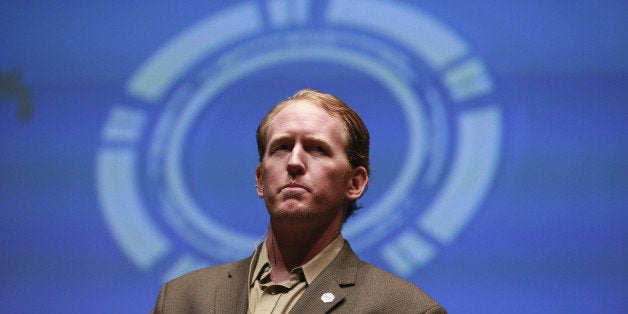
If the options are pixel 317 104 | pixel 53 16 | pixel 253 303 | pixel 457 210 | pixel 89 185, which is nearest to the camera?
pixel 253 303

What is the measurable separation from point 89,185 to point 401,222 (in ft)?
5.12

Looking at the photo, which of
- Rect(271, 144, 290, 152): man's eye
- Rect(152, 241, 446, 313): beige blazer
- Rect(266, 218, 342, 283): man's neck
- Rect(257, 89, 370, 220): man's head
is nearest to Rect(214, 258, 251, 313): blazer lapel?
Rect(152, 241, 446, 313): beige blazer

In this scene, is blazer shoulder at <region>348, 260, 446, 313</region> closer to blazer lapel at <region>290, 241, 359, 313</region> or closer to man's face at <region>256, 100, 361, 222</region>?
blazer lapel at <region>290, 241, 359, 313</region>

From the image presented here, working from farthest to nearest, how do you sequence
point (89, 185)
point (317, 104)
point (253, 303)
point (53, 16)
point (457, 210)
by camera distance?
1. point (53, 16)
2. point (89, 185)
3. point (457, 210)
4. point (317, 104)
5. point (253, 303)

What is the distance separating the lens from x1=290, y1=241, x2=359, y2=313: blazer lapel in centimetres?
278

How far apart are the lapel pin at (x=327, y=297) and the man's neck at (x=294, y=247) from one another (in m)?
0.21

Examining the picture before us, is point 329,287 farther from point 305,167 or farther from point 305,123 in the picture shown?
point 305,123

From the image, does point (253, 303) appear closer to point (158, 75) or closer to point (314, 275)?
point (314, 275)

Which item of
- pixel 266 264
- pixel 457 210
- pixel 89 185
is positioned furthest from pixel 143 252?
pixel 457 210

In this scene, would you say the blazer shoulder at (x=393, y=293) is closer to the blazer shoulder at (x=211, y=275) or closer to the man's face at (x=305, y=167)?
the man's face at (x=305, y=167)

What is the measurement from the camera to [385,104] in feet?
13.1

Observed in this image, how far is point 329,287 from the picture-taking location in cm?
285

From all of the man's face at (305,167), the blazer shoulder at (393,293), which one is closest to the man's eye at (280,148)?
the man's face at (305,167)

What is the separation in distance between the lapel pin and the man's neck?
205 mm
